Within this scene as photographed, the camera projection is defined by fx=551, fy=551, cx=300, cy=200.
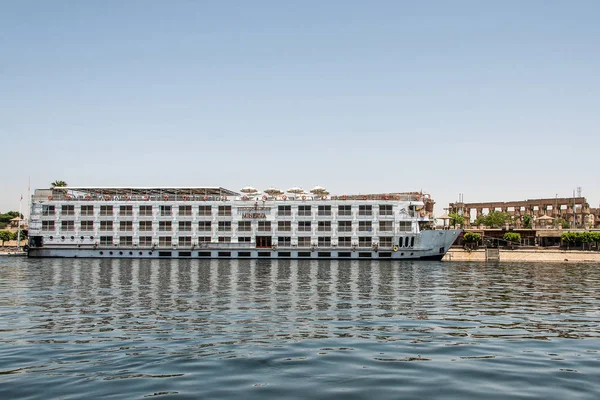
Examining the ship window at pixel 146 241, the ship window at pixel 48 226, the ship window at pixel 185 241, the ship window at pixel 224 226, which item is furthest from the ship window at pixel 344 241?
the ship window at pixel 48 226

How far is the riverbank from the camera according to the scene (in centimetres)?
7838

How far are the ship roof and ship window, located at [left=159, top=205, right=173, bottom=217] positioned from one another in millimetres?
2729

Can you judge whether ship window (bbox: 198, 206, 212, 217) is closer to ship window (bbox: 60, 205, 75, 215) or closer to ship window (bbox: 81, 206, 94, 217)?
ship window (bbox: 81, 206, 94, 217)

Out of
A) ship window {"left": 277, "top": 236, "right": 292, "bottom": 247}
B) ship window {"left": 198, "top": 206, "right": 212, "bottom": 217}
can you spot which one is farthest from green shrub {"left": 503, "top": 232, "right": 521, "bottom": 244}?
ship window {"left": 198, "top": 206, "right": 212, "bottom": 217}

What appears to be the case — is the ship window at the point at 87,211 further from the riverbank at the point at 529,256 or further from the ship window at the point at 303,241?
the riverbank at the point at 529,256

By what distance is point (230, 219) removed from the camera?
78.5m

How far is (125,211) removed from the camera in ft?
263

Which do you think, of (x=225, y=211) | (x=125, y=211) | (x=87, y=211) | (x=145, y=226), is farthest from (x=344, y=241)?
(x=87, y=211)

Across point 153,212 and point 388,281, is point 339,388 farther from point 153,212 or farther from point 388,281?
point 153,212

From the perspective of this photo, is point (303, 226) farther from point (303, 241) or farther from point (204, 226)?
point (204, 226)

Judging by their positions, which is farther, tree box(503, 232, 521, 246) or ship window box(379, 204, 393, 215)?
tree box(503, 232, 521, 246)

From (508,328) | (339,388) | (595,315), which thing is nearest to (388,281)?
(595,315)

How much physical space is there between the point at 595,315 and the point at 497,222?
109m

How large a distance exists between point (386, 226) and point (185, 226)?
93.6ft
